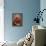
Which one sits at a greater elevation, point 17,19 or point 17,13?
point 17,13

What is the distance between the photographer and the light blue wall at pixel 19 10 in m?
5.28

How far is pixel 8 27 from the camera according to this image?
5305 mm

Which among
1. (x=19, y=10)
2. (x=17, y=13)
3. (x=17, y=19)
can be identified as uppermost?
(x=19, y=10)

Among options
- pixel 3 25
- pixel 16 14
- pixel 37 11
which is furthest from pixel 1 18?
pixel 37 11

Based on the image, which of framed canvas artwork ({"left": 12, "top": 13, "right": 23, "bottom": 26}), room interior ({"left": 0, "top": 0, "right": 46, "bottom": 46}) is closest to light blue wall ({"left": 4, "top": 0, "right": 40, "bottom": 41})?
room interior ({"left": 0, "top": 0, "right": 46, "bottom": 46})

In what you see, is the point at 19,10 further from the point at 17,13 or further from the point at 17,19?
the point at 17,19

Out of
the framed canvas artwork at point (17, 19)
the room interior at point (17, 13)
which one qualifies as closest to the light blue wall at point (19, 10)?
the room interior at point (17, 13)

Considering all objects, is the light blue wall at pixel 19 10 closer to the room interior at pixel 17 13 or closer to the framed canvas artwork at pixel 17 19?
the room interior at pixel 17 13

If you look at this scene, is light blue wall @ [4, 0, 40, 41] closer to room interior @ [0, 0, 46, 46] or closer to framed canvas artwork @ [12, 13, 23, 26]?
room interior @ [0, 0, 46, 46]

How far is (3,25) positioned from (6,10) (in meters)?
0.60

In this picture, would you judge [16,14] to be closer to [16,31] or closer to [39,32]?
[16,31]

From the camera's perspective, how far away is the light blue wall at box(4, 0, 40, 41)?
5.28 meters

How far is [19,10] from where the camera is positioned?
5.32 meters

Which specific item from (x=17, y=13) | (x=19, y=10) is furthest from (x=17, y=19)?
(x=19, y=10)
